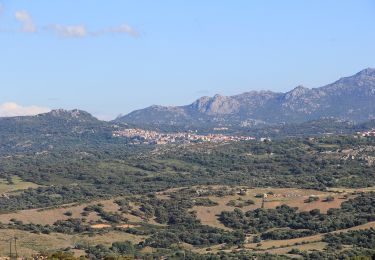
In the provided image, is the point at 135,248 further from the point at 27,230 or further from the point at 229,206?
the point at 229,206

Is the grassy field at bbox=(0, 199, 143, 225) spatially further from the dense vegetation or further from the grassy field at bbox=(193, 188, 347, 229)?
the grassy field at bbox=(193, 188, 347, 229)

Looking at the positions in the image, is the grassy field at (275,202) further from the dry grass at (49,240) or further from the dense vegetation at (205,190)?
the dry grass at (49,240)

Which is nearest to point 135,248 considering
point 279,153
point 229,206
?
point 229,206

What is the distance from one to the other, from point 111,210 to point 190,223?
1171 cm

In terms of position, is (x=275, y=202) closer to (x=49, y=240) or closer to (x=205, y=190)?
(x=205, y=190)

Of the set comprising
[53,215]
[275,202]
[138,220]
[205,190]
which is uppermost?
[205,190]

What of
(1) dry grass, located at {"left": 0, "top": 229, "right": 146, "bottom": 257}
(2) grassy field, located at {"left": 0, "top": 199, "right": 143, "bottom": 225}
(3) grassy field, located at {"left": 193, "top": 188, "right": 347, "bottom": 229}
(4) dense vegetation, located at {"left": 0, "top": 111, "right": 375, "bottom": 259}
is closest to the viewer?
(1) dry grass, located at {"left": 0, "top": 229, "right": 146, "bottom": 257}

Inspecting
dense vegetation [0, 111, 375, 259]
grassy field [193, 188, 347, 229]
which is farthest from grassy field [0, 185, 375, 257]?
dense vegetation [0, 111, 375, 259]

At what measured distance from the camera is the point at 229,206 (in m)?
108

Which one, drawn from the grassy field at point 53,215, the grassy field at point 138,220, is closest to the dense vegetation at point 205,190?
the grassy field at point 53,215

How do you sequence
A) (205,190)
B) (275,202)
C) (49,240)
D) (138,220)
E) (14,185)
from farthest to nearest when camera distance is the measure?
1. (14,185)
2. (205,190)
3. (275,202)
4. (138,220)
5. (49,240)

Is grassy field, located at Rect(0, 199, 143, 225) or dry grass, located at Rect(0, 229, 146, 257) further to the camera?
grassy field, located at Rect(0, 199, 143, 225)

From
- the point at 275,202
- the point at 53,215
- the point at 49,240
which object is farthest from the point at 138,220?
the point at 49,240

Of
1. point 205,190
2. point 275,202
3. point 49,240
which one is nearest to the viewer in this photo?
point 49,240
